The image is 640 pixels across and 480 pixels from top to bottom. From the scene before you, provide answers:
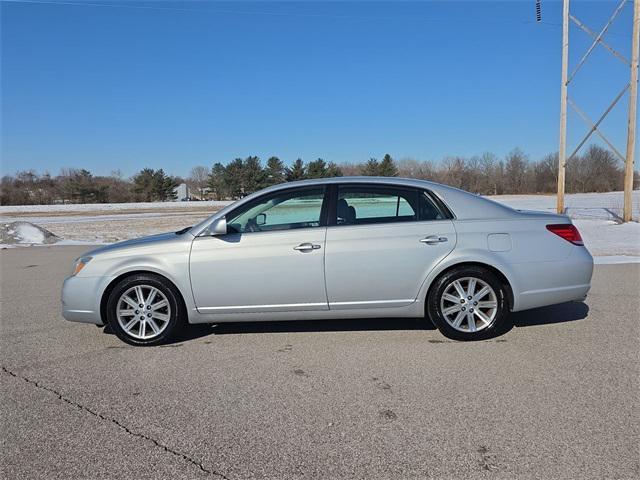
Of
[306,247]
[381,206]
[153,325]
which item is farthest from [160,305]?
[381,206]

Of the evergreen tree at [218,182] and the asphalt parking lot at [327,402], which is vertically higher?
the evergreen tree at [218,182]

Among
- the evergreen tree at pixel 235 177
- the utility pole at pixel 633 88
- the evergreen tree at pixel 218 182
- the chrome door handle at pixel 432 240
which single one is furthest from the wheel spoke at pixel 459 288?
the evergreen tree at pixel 218 182

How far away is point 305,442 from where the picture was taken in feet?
9.03

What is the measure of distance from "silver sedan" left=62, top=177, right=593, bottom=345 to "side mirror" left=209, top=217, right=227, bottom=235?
0.03 ft

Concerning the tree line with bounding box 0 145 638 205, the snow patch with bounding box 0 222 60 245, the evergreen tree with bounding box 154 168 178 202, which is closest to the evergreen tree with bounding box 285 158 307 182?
the tree line with bounding box 0 145 638 205

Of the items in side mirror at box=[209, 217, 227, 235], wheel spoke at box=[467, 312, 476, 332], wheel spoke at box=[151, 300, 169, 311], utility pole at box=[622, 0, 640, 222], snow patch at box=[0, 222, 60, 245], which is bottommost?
wheel spoke at box=[467, 312, 476, 332]

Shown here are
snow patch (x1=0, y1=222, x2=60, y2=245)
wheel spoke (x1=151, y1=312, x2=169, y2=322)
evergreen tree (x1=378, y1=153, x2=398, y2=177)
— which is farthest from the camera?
evergreen tree (x1=378, y1=153, x2=398, y2=177)

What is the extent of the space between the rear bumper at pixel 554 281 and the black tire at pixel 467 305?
167 millimetres

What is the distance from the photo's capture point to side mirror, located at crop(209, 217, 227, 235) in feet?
14.7

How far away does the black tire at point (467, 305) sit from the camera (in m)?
4.48

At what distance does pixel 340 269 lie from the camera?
442 cm

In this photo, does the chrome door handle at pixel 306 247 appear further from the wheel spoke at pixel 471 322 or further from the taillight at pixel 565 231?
the taillight at pixel 565 231

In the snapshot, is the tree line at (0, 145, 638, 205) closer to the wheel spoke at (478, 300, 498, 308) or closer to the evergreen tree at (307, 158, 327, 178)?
the evergreen tree at (307, 158, 327, 178)

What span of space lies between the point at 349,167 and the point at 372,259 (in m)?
66.2
